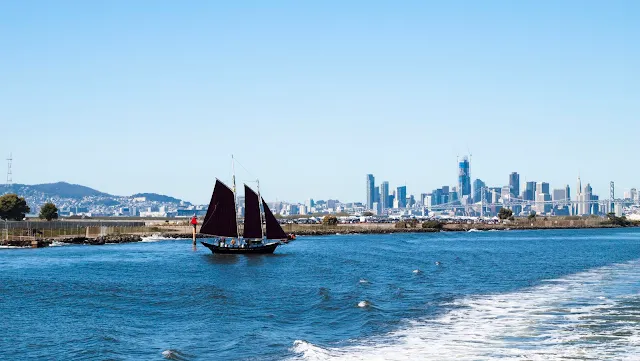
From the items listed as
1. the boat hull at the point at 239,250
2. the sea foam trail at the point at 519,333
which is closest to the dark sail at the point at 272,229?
the boat hull at the point at 239,250

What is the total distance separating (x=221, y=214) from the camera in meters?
100

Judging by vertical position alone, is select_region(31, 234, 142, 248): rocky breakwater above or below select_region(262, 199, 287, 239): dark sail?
below

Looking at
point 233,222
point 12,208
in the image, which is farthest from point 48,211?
point 233,222

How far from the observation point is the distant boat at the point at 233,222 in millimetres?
98750

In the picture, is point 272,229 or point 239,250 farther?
point 272,229

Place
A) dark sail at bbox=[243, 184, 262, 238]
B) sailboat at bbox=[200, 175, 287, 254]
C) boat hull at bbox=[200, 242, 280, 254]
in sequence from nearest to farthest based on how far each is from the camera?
sailboat at bbox=[200, 175, 287, 254]
dark sail at bbox=[243, 184, 262, 238]
boat hull at bbox=[200, 242, 280, 254]

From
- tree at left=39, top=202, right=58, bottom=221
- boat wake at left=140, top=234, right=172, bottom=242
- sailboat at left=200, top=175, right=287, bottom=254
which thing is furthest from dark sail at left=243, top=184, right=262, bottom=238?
tree at left=39, top=202, right=58, bottom=221

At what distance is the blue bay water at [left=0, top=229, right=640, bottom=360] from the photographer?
3434 centimetres

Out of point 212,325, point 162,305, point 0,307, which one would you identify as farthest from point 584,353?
point 0,307

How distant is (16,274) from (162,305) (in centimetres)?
2410

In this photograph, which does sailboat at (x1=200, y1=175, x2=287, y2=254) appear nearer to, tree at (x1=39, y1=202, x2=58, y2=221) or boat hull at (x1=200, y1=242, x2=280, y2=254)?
boat hull at (x1=200, y1=242, x2=280, y2=254)

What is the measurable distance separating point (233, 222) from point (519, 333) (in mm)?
67416

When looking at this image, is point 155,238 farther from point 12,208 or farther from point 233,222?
point 233,222

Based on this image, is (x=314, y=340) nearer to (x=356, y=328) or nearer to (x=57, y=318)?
(x=356, y=328)
